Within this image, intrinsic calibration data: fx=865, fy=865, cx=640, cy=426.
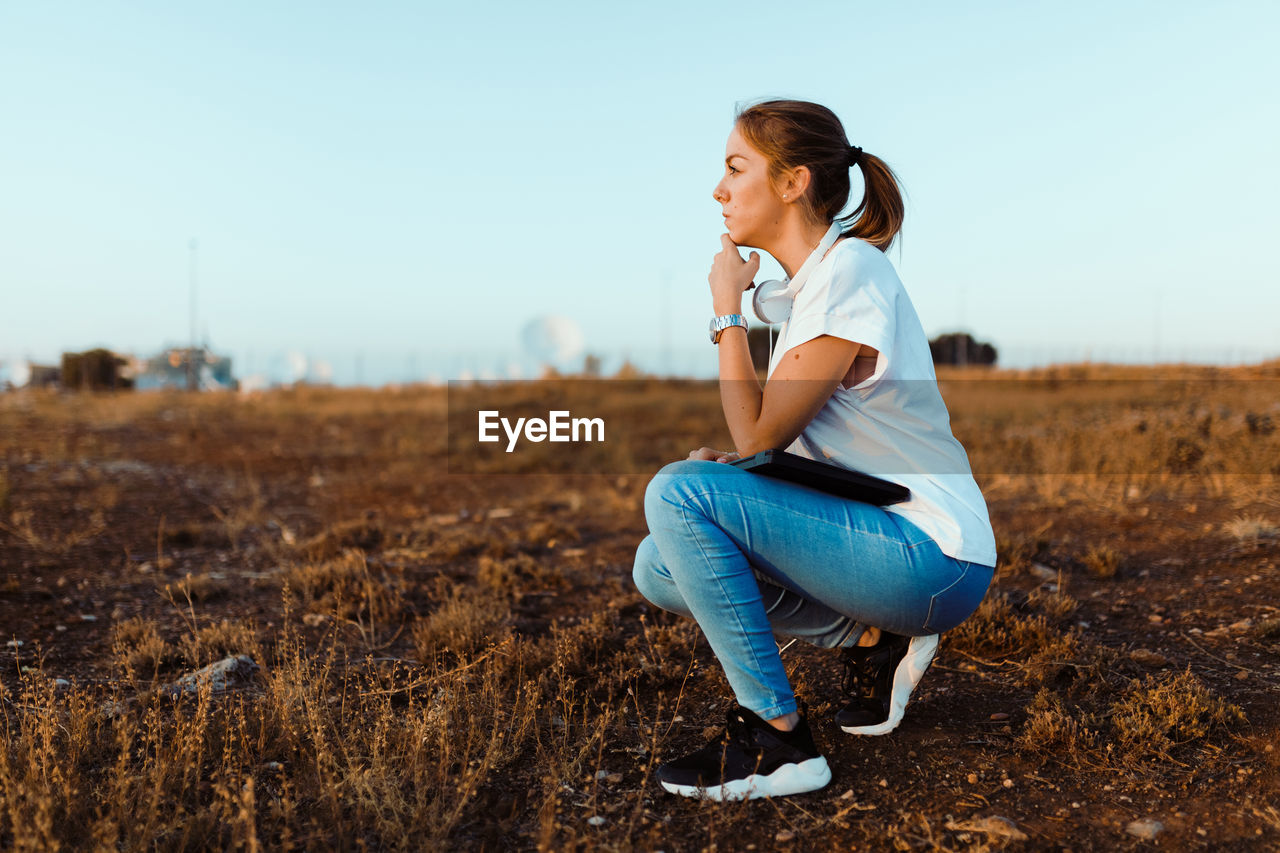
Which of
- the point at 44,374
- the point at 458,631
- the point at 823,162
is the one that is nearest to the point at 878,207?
the point at 823,162

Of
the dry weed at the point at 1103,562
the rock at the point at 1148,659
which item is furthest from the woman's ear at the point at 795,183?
the dry weed at the point at 1103,562

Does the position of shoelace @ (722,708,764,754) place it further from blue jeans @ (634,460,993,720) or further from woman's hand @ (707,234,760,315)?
woman's hand @ (707,234,760,315)

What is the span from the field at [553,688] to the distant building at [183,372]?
23.7m

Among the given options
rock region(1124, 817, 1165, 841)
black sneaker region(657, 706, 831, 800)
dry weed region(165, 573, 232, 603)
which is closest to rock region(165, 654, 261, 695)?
dry weed region(165, 573, 232, 603)

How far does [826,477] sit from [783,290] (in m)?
0.58

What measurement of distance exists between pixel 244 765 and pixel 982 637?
2540mm

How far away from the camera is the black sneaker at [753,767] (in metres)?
2.15

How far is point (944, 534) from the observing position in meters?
2.08

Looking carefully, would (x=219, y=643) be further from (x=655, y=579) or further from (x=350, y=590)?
(x=655, y=579)

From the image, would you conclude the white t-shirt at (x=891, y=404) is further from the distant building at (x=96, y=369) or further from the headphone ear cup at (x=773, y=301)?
the distant building at (x=96, y=369)

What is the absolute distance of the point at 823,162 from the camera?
2303 mm

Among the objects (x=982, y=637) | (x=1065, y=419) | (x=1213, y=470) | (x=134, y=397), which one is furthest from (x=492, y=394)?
(x=982, y=637)

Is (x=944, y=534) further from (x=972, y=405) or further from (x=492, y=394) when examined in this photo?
(x=492, y=394)

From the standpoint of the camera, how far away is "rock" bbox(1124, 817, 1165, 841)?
2004 millimetres
